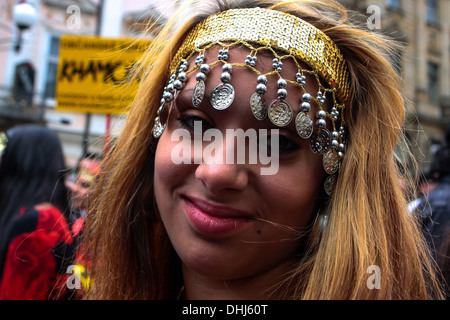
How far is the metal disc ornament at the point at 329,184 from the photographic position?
1.09 m

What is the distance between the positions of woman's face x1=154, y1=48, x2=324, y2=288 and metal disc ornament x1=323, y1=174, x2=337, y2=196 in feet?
0.07

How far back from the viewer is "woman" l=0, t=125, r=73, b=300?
189cm

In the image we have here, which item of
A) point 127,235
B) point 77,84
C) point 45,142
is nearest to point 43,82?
point 77,84

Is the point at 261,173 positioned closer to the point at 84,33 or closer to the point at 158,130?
the point at 158,130

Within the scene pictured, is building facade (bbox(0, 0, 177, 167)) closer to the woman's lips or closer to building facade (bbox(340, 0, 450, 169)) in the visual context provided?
building facade (bbox(340, 0, 450, 169))

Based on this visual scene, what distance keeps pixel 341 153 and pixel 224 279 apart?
0.47m

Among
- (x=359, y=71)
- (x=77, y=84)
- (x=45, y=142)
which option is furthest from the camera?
(x=77, y=84)

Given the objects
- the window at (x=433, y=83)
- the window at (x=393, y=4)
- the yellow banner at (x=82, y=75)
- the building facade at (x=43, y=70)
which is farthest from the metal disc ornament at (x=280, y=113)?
the window at (x=433, y=83)

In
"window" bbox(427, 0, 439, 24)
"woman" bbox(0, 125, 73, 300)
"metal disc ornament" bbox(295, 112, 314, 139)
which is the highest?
"window" bbox(427, 0, 439, 24)

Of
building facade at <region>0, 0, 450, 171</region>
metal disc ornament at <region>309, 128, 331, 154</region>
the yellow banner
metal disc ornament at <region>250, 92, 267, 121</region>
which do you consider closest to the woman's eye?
metal disc ornament at <region>250, 92, 267, 121</region>

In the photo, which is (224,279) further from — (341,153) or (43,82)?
(43,82)

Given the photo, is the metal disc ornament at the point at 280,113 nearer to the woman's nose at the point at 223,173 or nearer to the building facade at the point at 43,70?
the woman's nose at the point at 223,173

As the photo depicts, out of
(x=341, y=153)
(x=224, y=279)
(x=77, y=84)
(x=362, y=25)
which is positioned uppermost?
(x=77, y=84)

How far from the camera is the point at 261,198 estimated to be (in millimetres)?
990
